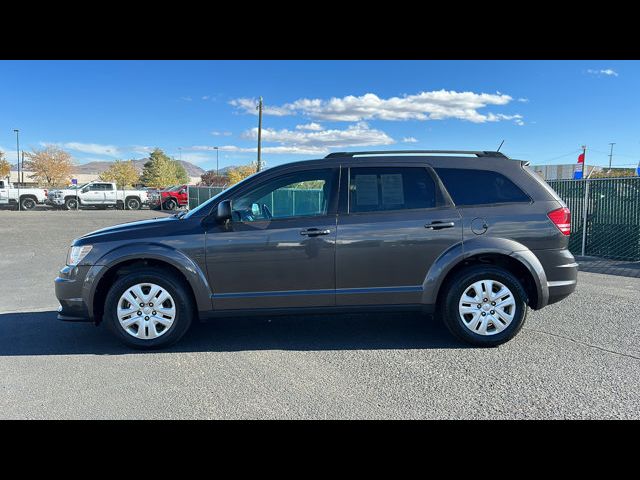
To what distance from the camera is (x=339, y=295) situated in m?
4.34

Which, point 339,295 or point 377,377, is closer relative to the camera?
point 377,377

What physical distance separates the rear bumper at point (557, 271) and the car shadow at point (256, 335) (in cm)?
108

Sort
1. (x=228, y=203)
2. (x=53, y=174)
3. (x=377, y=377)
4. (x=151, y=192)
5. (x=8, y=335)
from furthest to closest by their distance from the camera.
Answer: (x=53, y=174) → (x=151, y=192) → (x=8, y=335) → (x=228, y=203) → (x=377, y=377)

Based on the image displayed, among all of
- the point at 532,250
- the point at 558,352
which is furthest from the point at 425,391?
the point at 532,250

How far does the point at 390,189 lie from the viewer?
4.45m

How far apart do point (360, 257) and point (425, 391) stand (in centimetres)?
141

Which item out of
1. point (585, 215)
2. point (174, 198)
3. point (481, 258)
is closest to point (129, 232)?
point (481, 258)

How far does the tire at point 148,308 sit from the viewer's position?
423 centimetres

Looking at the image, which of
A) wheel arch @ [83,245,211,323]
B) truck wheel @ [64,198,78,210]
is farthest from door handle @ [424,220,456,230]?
truck wheel @ [64,198,78,210]

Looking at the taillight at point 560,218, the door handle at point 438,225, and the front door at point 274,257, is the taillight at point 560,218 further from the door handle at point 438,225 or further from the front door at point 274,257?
the front door at point 274,257

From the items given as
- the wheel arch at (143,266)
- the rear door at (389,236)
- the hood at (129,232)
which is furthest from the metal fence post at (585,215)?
the hood at (129,232)

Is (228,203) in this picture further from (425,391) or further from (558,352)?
(558,352)

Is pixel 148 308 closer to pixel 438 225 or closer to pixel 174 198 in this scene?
pixel 438 225

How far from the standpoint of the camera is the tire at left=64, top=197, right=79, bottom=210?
30391 millimetres
